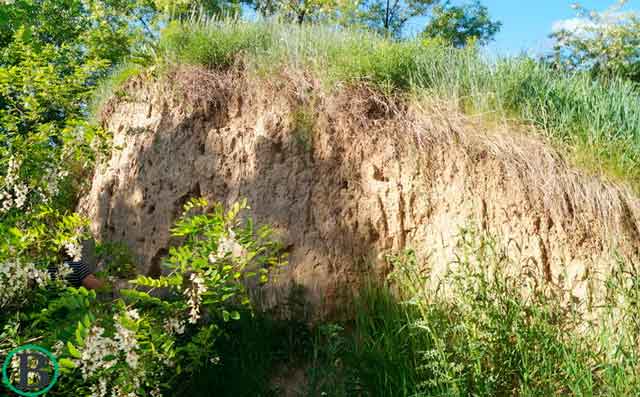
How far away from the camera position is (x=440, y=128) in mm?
4570

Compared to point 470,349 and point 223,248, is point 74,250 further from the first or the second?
point 470,349

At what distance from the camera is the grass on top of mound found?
4.54 metres

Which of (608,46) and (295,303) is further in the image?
(608,46)

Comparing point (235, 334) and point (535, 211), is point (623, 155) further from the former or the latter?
point (235, 334)

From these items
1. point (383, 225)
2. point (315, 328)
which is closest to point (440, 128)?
point (383, 225)

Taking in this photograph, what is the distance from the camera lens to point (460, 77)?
5074mm

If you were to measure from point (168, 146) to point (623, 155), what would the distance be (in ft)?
13.3

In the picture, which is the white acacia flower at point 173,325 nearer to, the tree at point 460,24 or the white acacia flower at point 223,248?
the white acacia flower at point 223,248

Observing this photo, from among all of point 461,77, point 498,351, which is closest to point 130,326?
point 498,351

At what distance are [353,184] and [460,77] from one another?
4.98ft

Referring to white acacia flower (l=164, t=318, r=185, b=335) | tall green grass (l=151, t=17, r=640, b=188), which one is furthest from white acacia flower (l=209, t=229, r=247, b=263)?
tall green grass (l=151, t=17, r=640, b=188)

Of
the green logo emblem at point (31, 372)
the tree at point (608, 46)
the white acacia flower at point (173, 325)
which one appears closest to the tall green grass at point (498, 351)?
the white acacia flower at point (173, 325)

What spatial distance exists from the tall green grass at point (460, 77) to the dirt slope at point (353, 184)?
24 cm

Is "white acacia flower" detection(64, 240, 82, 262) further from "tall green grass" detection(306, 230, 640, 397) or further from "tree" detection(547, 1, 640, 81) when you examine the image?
"tree" detection(547, 1, 640, 81)
